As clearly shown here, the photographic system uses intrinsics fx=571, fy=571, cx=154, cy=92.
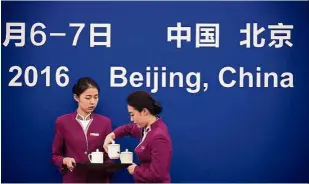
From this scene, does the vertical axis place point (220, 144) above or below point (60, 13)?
below

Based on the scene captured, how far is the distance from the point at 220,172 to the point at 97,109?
44.3 inches

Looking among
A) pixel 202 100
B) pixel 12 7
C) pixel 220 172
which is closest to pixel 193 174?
pixel 220 172

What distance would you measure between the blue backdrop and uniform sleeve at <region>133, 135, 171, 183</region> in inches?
→ 44.9

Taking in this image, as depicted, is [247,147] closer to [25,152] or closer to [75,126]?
[75,126]

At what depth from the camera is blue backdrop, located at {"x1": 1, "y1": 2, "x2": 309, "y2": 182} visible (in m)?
4.61

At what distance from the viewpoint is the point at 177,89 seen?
15.2 ft

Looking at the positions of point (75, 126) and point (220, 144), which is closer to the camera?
point (75, 126)

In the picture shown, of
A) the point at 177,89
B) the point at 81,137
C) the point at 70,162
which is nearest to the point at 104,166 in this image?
the point at 70,162

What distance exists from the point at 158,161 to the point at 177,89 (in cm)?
127

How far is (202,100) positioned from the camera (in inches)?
182

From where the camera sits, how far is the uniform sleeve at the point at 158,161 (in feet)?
11.3

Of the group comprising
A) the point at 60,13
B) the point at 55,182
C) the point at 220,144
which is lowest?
the point at 55,182

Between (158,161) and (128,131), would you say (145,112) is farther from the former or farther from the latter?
(128,131)

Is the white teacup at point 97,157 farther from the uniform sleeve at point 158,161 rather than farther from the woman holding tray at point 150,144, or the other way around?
the uniform sleeve at point 158,161
